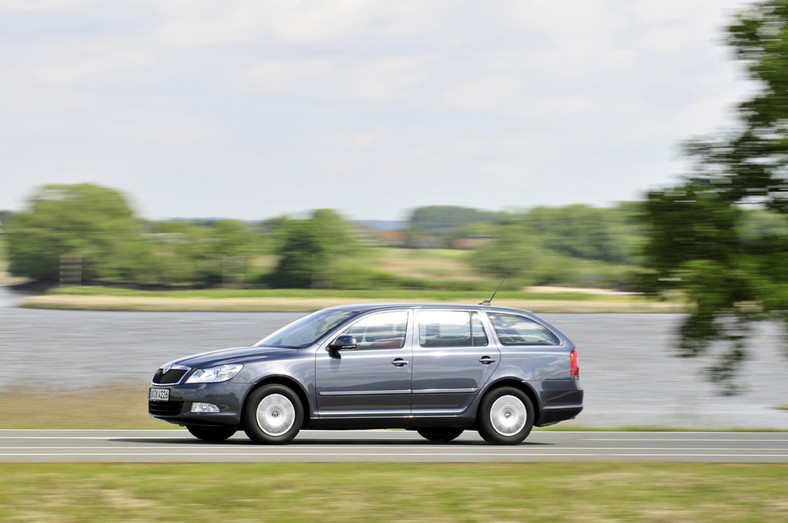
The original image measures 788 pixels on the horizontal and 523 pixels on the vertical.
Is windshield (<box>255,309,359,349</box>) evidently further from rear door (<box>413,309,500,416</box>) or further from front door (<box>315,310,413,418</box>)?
rear door (<box>413,309,500,416</box>)

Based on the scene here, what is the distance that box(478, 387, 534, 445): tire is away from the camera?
1420 centimetres

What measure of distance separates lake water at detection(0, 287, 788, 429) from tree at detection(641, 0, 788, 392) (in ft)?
1.92

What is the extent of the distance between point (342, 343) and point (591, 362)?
32058 millimetres

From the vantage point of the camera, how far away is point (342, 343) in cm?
1355

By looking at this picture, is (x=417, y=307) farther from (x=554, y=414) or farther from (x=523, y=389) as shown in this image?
(x=554, y=414)

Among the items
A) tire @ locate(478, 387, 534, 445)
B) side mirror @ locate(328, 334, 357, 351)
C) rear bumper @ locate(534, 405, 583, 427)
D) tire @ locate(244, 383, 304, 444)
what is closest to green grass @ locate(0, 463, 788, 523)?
tire @ locate(244, 383, 304, 444)

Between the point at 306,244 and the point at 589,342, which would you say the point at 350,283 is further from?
the point at 589,342

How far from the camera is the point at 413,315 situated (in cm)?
1420

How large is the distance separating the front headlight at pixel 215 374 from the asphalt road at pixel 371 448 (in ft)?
2.37

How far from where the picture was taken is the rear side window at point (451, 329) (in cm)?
1420

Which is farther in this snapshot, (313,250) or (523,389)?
(313,250)

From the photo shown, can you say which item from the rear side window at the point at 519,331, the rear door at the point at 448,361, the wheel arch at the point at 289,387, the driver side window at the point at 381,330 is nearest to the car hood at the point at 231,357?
the wheel arch at the point at 289,387

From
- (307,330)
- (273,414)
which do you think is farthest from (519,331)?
(273,414)

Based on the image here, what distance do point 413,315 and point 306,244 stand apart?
11486 cm
